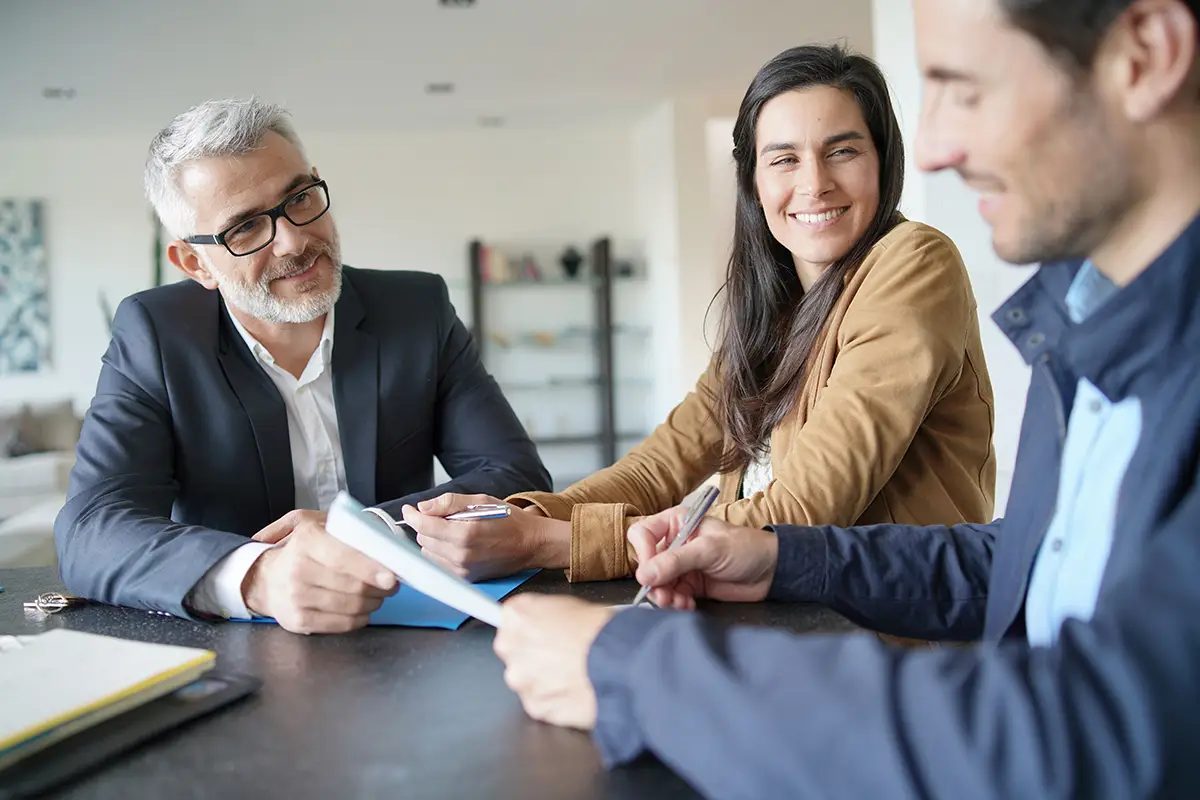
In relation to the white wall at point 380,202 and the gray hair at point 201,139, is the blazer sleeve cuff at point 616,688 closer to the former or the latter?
the gray hair at point 201,139

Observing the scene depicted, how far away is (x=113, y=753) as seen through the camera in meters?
0.73

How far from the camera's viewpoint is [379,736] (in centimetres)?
75

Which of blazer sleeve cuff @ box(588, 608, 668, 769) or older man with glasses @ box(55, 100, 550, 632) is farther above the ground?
older man with glasses @ box(55, 100, 550, 632)

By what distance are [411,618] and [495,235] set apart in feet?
24.5

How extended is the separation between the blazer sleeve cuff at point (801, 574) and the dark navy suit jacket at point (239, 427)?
705 mm

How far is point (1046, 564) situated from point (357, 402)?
139cm

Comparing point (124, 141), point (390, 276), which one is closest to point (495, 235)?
point (124, 141)

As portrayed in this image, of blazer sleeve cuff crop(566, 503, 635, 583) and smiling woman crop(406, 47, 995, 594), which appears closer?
blazer sleeve cuff crop(566, 503, 635, 583)

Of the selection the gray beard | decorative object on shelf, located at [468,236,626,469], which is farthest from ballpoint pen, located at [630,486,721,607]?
decorative object on shelf, located at [468,236,626,469]

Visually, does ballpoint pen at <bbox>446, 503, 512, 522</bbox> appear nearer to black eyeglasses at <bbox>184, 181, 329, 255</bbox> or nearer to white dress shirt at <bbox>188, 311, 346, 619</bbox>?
white dress shirt at <bbox>188, 311, 346, 619</bbox>

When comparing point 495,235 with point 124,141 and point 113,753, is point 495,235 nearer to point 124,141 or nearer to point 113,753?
point 124,141

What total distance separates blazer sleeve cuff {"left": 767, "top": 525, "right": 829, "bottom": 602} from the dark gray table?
4 centimetres

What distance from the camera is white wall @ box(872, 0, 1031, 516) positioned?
132 inches

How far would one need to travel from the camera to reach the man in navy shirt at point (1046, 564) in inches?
21.9
